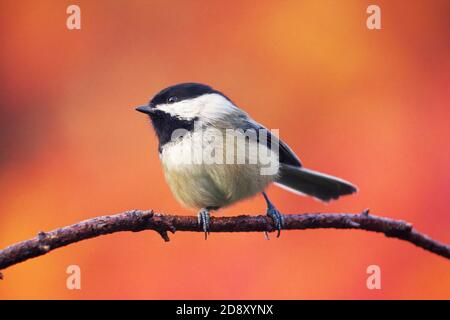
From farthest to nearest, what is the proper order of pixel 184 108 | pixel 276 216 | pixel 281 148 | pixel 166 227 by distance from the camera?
pixel 281 148 < pixel 184 108 < pixel 276 216 < pixel 166 227

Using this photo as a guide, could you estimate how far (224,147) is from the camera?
1.53m

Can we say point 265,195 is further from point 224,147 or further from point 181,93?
point 181,93

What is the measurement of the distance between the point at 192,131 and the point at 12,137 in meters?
0.83

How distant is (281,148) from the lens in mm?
1773

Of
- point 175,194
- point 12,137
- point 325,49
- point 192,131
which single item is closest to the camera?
point 192,131

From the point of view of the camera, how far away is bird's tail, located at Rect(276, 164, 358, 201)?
175 cm

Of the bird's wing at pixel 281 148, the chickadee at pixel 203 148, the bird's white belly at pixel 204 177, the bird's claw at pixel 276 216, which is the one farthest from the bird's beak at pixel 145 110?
the bird's claw at pixel 276 216

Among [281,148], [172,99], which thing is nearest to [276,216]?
[281,148]

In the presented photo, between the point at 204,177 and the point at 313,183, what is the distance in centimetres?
50

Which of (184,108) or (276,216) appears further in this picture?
(184,108)

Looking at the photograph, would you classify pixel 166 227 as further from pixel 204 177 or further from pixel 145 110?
pixel 145 110

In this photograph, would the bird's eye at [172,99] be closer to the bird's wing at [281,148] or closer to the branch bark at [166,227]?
the bird's wing at [281,148]

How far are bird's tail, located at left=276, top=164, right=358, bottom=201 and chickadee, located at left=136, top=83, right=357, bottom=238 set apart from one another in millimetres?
56

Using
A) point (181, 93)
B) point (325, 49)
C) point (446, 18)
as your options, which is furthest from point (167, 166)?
point (446, 18)
